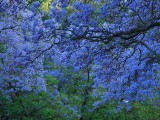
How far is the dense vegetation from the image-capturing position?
7.55m

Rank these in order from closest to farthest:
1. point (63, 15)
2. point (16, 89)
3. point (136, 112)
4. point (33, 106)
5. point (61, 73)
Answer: point (63, 15)
point (16, 89)
point (33, 106)
point (61, 73)
point (136, 112)

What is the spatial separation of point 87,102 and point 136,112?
9.83 ft

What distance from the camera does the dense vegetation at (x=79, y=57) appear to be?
7.55 m

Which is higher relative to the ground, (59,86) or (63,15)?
(59,86)

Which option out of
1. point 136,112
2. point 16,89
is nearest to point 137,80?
point 16,89

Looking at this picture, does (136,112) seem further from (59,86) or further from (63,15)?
(63,15)

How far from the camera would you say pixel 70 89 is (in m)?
17.3

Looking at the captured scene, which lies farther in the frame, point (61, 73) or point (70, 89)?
point (70, 89)

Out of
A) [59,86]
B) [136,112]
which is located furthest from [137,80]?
[136,112]

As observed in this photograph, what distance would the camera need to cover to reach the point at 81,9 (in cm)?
741

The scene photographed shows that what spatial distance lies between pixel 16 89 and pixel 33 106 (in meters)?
1.43

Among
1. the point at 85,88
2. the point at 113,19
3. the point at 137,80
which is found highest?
the point at 85,88

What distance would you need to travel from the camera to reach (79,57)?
894cm

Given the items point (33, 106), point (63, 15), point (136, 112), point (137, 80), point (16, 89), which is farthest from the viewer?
point (136, 112)
